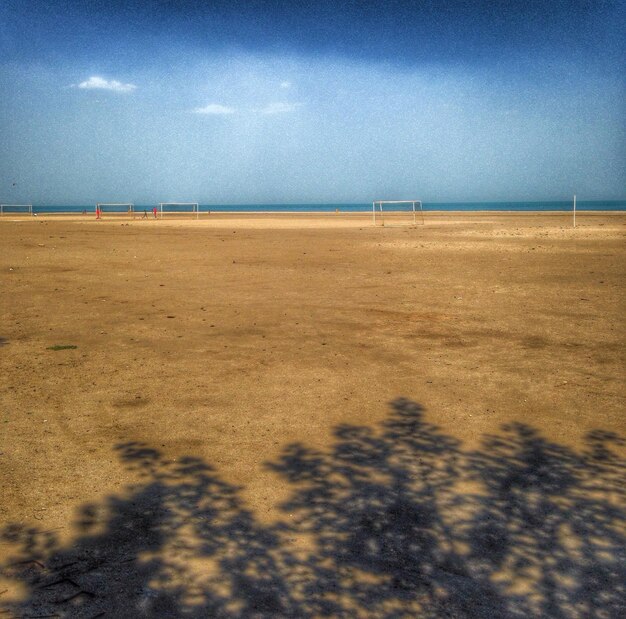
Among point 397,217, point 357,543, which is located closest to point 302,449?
point 357,543

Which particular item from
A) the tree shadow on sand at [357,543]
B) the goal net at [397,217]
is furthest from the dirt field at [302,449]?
the goal net at [397,217]

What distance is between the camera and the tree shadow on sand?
4.05m

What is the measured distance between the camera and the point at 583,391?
8438mm

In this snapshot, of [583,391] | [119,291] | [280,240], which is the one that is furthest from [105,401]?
[280,240]

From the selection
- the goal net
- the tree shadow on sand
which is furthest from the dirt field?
the goal net

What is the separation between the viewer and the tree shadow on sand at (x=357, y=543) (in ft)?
13.3

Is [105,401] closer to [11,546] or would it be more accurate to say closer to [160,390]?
[160,390]

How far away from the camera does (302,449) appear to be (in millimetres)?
6609

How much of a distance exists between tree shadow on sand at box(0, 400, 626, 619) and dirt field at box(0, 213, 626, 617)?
0.07 ft

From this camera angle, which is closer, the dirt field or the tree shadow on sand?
the tree shadow on sand

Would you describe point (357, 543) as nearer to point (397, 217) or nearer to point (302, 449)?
point (302, 449)

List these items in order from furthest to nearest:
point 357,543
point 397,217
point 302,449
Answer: point 397,217 < point 302,449 < point 357,543

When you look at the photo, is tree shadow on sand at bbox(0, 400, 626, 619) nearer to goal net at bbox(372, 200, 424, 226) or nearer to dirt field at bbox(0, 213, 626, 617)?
dirt field at bbox(0, 213, 626, 617)

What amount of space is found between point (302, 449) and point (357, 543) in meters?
1.94
